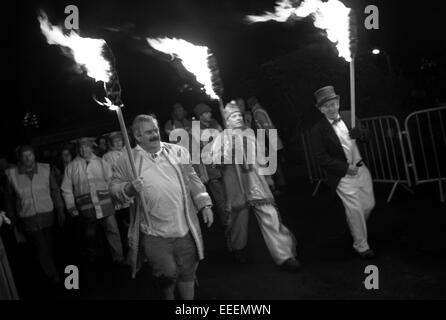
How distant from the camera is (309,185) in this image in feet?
37.7

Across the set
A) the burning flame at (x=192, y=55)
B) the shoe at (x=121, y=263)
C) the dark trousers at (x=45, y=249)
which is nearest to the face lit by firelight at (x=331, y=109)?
the burning flame at (x=192, y=55)

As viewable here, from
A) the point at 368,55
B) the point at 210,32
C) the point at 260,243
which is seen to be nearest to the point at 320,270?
the point at 260,243

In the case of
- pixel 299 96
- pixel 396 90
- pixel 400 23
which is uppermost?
pixel 400 23

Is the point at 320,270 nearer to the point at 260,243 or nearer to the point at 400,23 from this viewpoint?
the point at 260,243

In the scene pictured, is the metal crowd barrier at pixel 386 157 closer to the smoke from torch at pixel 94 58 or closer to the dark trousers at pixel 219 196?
the dark trousers at pixel 219 196

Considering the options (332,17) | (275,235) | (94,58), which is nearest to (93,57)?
(94,58)

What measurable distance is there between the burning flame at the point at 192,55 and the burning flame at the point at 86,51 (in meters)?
1.05

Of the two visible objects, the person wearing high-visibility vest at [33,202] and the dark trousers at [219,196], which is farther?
the dark trousers at [219,196]

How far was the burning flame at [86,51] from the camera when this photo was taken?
4195 millimetres

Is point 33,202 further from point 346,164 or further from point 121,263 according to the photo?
point 346,164

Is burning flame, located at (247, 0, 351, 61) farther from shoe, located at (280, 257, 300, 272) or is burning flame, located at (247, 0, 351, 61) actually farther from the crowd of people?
shoe, located at (280, 257, 300, 272)

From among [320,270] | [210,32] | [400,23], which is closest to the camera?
[320,270]

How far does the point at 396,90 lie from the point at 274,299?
997 cm

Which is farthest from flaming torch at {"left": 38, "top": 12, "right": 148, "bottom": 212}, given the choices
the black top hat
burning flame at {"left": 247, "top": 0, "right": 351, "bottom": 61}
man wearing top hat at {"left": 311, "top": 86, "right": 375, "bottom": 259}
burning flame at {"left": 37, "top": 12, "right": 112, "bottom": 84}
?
the black top hat
